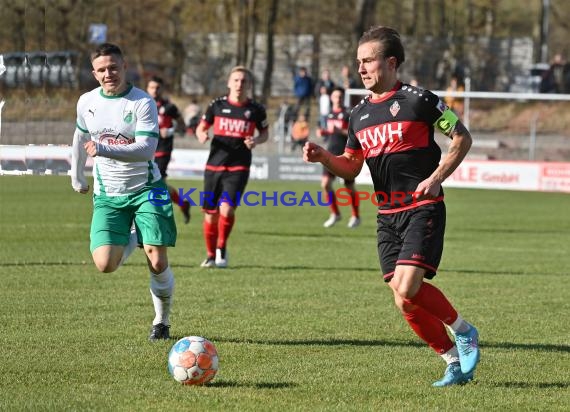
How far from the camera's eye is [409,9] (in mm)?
49906

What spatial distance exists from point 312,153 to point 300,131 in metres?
22.7

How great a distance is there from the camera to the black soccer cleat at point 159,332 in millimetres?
7678

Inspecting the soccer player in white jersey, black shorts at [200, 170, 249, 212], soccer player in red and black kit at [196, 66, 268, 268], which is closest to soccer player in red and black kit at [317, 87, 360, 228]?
soccer player in red and black kit at [196, 66, 268, 268]

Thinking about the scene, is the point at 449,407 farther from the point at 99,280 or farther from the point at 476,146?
the point at 476,146

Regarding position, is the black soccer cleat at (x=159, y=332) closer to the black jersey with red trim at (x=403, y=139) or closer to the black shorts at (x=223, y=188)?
the black jersey with red trim at (x=403, y=139)

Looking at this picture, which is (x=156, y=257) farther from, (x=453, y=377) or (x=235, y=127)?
(x=235, y=127)

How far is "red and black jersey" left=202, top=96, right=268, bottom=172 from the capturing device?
12.5 m

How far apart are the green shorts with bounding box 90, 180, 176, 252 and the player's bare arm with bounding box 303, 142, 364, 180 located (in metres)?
1.51

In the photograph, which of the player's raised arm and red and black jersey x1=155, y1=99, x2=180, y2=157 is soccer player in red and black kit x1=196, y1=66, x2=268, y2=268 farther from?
the player's raised arm

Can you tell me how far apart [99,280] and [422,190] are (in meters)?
5.52

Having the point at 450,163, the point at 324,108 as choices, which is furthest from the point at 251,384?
the point at 324,108

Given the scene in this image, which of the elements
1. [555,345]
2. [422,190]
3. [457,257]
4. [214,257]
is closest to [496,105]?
[457,257]

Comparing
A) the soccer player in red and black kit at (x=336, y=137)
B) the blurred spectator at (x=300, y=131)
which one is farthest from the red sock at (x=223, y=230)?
the blurred spectator at (x=300, y=131)

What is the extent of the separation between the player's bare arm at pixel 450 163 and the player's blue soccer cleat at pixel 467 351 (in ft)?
2.95
